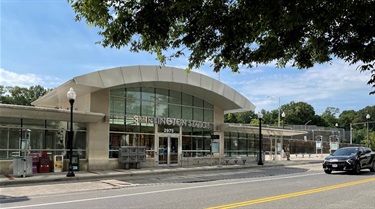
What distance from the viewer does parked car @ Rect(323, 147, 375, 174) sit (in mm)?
21578

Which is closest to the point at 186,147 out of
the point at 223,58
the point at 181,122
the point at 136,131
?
the point at 181,122

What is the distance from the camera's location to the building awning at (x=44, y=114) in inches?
730

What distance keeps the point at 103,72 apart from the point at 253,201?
13.5 m

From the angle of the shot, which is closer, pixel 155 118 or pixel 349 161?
pixel 349 161

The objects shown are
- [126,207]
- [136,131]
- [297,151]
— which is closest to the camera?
[126,207]

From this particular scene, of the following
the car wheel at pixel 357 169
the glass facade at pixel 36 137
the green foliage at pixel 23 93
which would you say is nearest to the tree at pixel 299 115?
the green foliage at pixel 23 93

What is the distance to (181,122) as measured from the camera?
27.3 metres

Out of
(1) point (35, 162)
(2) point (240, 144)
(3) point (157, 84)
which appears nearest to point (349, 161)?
(3) point (157, 84)

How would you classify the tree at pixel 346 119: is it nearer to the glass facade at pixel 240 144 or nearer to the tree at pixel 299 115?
the tree at pixel 299 115

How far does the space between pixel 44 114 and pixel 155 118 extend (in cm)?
787

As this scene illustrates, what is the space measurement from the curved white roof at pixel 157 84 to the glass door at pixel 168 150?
3.64 metres

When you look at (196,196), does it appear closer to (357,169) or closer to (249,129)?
(357,169)

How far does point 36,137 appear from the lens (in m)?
21.0

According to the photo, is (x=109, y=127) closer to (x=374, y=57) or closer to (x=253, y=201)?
(x=253, y=201)
